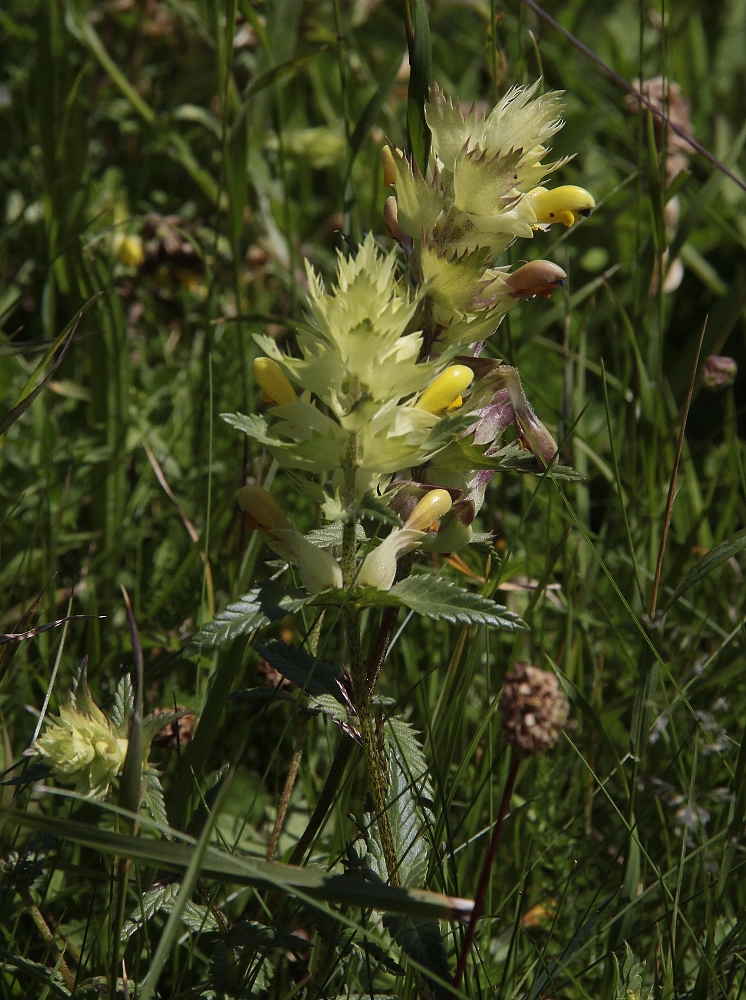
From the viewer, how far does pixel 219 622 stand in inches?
30.8

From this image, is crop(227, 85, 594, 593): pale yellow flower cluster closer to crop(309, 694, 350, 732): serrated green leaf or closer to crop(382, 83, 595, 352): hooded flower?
crop(382, 83, 595, 352): hooded flower

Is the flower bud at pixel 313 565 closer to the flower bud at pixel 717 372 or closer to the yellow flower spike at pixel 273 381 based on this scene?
the yellow flower spike at pixel 273 381

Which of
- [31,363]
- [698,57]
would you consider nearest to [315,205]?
[31,363]

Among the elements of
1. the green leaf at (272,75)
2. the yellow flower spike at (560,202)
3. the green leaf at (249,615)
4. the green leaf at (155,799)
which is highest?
the green leaf at (272,75)

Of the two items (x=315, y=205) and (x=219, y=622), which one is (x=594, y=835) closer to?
(x=219, y=622)

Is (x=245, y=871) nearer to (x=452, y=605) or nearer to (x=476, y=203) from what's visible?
(x=452, y=605)

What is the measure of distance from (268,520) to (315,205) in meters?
1.96

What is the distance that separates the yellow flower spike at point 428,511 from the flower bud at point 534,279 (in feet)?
0.77

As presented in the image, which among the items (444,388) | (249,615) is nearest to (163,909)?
(249,615)

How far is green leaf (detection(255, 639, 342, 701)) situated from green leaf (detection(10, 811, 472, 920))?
21 centimetres

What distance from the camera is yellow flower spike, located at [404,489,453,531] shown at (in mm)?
897

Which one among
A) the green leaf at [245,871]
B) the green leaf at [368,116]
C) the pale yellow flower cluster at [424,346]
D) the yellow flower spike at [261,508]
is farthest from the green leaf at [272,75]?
the green leaf at [245,871]

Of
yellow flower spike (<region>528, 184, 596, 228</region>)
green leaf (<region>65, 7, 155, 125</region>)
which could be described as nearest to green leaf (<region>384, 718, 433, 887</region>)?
yellow flower spike (<region>528, 184, 596, 228</region>)

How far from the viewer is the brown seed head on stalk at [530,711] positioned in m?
0.80
